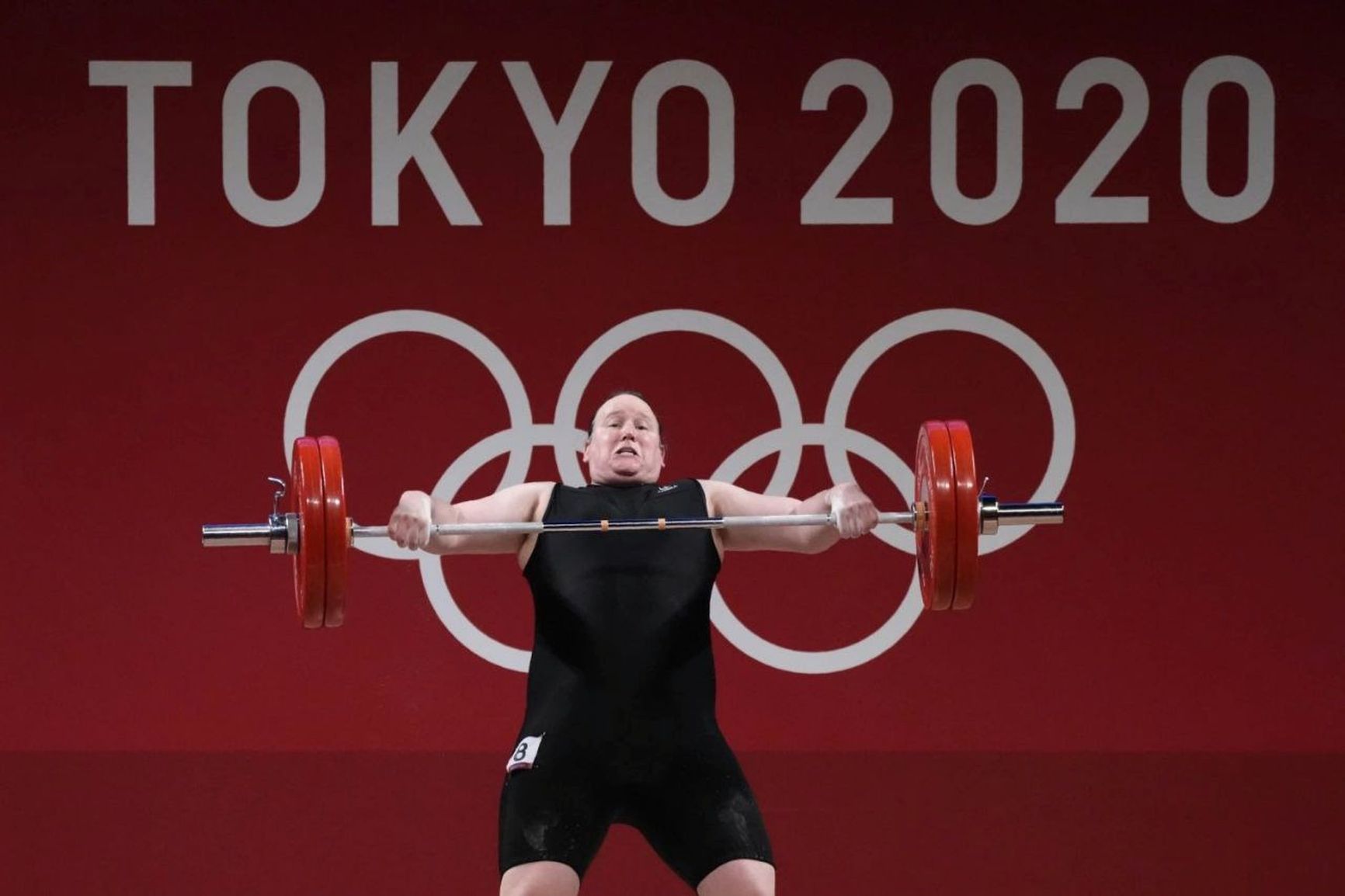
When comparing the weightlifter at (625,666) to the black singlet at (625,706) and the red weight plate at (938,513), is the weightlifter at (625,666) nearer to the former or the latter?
the black singlet at (625,706)

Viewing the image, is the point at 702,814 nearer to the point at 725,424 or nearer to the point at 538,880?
the point at 538,880

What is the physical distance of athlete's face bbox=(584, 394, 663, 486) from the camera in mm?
3459

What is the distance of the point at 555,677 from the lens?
3312 millimetres

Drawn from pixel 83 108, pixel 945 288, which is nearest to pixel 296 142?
pixel 83 108

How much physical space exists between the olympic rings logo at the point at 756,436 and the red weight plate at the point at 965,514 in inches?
42.1

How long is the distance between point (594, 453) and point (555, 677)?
1.48 feet

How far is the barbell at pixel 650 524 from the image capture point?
10.3ft

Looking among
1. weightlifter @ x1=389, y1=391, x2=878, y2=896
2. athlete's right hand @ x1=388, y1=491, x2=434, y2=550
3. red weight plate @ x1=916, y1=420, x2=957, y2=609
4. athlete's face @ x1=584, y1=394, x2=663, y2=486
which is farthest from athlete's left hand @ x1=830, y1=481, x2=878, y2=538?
athlete's right hand @ x1=388, y1=491, x2=434, y2=550

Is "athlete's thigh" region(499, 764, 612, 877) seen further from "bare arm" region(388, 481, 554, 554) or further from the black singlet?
"bare arm" region(388, 481, 554, 554)

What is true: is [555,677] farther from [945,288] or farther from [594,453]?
[945,288]

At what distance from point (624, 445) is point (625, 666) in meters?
0.43

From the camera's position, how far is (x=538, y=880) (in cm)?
311

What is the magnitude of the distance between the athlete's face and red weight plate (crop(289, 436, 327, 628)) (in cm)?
55

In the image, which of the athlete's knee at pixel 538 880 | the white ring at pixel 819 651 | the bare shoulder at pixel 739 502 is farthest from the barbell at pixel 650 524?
the white ring at pixel 819 651
